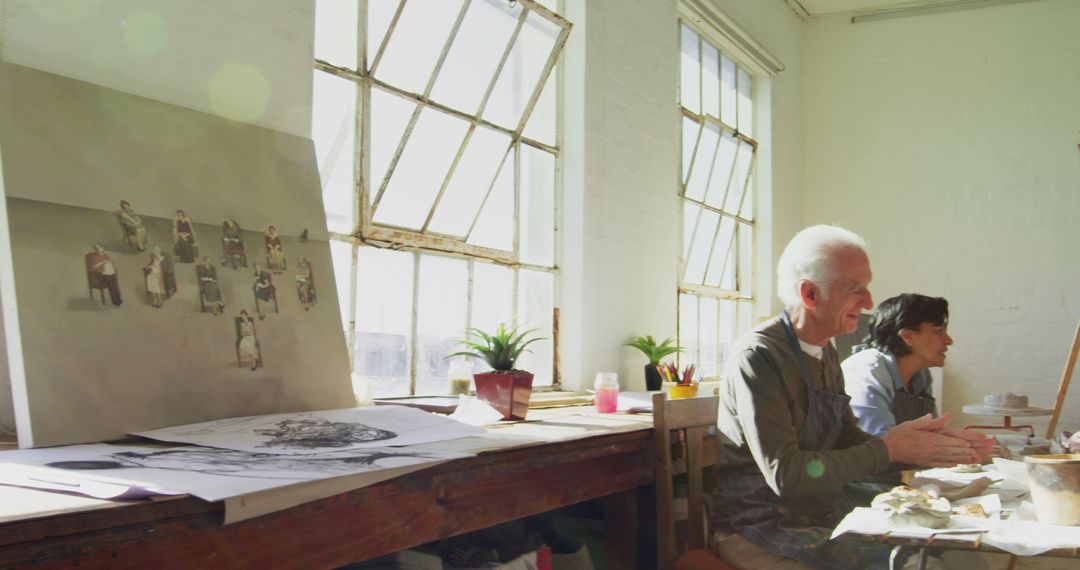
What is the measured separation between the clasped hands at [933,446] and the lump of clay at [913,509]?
422mm

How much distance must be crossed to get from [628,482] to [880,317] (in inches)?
45.2

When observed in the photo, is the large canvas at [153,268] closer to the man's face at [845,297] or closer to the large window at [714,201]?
the man's face at [845,297]

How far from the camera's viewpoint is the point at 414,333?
293 centimetres

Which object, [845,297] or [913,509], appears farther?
[845,297]

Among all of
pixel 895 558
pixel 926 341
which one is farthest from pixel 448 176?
pixel 895 558

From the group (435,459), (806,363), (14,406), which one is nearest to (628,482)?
(806,363)

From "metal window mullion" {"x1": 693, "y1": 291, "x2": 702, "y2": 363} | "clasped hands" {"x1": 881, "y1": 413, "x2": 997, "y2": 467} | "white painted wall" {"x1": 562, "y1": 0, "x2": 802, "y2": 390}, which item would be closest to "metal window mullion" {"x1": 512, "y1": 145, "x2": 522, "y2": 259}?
"white painted wall" {"x1": 562, "y1": 0, "x2": 802, "y2": 390}

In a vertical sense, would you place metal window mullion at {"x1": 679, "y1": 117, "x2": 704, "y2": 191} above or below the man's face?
above

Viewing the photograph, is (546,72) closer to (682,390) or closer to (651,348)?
(651,348)

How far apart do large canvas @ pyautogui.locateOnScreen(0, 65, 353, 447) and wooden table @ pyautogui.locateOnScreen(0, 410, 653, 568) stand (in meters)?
0.47

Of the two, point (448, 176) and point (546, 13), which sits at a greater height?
point (546, 13)

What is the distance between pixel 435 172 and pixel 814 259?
147 centimetres

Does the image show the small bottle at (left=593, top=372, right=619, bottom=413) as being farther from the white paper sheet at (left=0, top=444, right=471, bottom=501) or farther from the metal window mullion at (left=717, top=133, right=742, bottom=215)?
the metal window mullion at (left=717, top=133, right=742, bottom=215)

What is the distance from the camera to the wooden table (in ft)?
3.59
